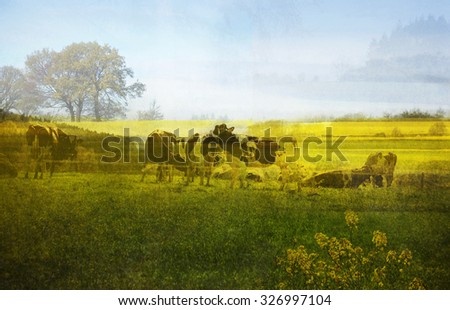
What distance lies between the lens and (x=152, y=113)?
259 inches

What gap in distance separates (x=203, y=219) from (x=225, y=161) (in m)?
0.62

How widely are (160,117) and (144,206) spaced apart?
2.97ft

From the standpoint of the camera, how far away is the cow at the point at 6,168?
6.48m

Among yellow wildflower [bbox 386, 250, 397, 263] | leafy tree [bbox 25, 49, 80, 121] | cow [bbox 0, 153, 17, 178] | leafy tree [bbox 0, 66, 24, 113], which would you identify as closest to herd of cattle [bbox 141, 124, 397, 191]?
yellow wildflower [bbox 386, 250, 397, 263]

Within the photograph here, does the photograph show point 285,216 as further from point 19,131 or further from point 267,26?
point 19,131

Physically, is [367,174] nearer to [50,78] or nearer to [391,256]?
[391,256]

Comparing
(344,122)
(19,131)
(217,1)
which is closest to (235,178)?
(344,122)

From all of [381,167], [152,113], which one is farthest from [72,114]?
[381,167]

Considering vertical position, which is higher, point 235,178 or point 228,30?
point 228,30

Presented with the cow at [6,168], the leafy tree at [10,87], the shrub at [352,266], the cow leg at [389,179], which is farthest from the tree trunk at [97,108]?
the cow leg at [389,179]

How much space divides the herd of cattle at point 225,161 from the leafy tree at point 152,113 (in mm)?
155

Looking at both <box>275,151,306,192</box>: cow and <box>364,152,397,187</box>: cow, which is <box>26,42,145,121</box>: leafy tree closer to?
<box>275,151,306,192</box>: cow

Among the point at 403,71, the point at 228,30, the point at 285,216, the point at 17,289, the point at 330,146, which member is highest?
the point at 228,30

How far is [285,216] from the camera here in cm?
652
